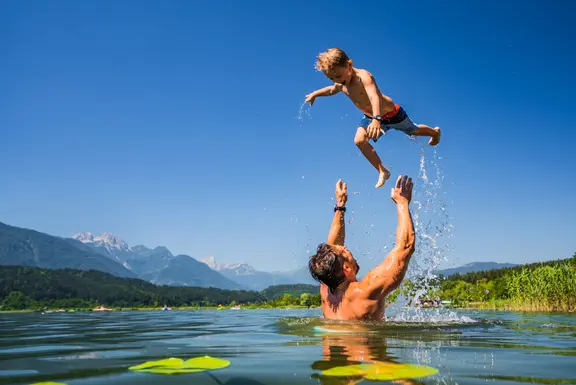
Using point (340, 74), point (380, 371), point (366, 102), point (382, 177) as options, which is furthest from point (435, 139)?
point (380, 371)

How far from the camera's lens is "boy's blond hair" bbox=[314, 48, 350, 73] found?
9.90m

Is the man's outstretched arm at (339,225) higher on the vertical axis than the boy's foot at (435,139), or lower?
lower

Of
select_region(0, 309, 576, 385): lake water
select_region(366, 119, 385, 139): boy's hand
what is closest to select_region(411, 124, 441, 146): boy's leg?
select_region(366, 119, 385, 139): boy's hand

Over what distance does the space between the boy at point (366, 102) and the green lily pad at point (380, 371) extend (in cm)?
565

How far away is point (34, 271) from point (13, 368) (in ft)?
624

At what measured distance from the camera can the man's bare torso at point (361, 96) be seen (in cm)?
1060

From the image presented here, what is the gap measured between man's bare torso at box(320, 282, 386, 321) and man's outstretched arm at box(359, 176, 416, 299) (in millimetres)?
161

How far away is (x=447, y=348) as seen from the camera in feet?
19.7

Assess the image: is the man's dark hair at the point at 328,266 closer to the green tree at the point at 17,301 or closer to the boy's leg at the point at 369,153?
the boy's leg at the point at 369,153

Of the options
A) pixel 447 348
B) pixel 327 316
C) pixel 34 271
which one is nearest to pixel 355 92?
pixel 327 316

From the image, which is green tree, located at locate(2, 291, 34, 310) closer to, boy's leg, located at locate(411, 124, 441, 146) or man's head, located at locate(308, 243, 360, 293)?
boy's leg, located at locate(411, 124, 441, 146)

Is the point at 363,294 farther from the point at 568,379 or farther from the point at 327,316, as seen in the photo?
the point at 568,379

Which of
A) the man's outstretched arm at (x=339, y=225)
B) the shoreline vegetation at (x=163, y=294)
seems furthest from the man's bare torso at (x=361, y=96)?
the shoreline vegetation at (x=163, y=294)

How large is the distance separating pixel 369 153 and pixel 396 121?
104 centimetres
